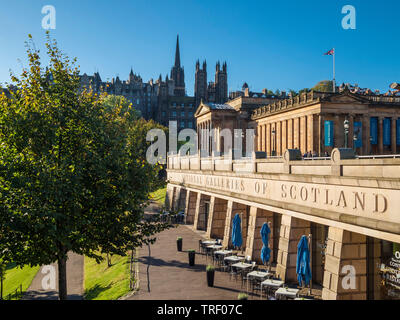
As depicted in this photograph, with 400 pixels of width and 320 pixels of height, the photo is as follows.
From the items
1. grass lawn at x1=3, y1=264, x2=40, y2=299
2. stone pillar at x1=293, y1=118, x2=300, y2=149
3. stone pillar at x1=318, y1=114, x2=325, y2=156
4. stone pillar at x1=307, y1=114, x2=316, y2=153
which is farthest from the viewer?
stone pillar at x1=293, y1=118, x2=300, y2=149

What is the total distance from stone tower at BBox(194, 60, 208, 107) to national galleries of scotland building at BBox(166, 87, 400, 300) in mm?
113189

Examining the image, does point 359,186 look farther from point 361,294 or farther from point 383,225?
point 361,294

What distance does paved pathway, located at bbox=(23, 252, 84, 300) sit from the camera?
2561 centimetres

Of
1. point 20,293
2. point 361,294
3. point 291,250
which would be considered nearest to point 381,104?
point 291,250

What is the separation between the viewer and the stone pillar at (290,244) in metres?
20.6

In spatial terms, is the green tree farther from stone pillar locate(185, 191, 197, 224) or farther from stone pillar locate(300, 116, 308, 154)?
stone pillar locate(300, 116, 308, 154)

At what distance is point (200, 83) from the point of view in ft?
533

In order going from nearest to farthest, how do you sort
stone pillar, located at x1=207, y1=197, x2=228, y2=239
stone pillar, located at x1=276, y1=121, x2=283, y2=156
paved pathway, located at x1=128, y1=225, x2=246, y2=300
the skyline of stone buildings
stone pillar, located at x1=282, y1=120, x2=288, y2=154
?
paved pathway, located at x1=128, y1=225, x2=246, y2=300, stone pillar, located at x1=207, y1=197, x2=228, y2=239, stone pillar, located at x1=282, y1=120, x2=288, y2=154, stone pillar, located at x1=276, y1=121, x2=283, y2=156, the skyline of stone buildings

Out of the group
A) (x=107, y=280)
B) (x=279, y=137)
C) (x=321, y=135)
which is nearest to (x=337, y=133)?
(x=321, y=135)

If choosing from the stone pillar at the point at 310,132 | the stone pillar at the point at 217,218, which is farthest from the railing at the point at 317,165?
the stone pillar at the point at 310,132

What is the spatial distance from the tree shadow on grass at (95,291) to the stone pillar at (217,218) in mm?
11526

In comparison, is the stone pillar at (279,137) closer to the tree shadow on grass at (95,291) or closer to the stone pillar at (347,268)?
the tree shadow on grass at (95,291)

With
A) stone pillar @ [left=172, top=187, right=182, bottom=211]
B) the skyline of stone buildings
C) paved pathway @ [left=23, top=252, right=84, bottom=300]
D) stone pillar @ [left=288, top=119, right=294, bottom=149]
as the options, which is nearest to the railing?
stone pillar @ [left=172, top=187, right=182, bottom=211]

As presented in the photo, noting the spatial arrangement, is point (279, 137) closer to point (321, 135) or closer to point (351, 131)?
point (321, 135)
